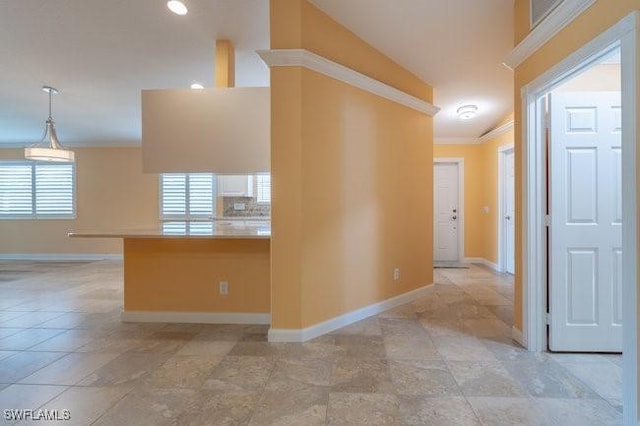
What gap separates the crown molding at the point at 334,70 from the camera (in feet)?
9.50

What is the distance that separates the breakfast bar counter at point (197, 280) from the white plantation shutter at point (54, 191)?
17.2 feet

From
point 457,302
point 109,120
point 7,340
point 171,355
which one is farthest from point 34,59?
point 457,302

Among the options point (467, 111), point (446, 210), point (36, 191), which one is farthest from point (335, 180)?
point (36, 191)

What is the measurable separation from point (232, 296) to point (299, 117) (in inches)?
75.6

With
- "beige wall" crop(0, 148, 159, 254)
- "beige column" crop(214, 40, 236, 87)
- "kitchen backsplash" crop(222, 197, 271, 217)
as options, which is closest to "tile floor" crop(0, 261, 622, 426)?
"beige column" crop(214, 40, 236, 87)

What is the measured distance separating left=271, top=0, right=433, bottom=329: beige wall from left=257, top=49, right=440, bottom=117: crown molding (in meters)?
0.06

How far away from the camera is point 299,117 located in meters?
2.94

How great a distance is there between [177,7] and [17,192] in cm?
693

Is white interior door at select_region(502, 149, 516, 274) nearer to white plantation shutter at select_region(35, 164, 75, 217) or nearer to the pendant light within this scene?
the pendant light

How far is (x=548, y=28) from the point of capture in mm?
2395

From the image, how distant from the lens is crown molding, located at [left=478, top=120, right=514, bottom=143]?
542cm

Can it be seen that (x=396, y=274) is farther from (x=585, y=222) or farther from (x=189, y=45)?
(x=189, y=45)

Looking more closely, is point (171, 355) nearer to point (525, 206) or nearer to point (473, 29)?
point (525, 206)

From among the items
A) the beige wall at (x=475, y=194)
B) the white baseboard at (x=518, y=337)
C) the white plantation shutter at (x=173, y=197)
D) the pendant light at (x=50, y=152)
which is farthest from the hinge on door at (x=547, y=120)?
the white plantation shutter at (x=173, y=197)
